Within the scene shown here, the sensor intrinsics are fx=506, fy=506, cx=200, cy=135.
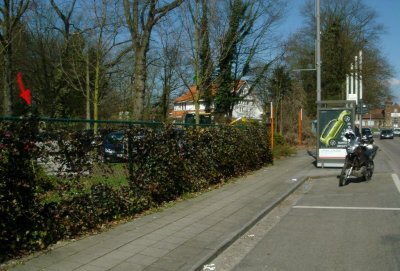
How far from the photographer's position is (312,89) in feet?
171

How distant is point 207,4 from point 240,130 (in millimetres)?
7150

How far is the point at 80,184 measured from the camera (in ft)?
23.4

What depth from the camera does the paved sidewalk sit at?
5.66 m

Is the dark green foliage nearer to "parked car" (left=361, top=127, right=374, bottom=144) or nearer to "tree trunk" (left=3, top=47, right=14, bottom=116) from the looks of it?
"parked car" (left=361, top=127, right=374, bottom=144)

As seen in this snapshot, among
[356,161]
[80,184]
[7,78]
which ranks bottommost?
[356,161]

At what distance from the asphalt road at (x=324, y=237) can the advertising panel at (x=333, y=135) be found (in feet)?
22.1

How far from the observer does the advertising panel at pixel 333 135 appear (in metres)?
19.0

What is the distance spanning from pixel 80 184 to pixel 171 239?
1.50 m

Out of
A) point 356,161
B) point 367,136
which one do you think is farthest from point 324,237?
point 367,136

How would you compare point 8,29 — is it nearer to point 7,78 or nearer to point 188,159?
point 7,78

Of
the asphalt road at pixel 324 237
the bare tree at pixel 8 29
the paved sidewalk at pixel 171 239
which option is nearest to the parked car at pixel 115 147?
the paved sidewalk at pixel 171 239

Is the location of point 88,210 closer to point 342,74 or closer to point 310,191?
point 310,191

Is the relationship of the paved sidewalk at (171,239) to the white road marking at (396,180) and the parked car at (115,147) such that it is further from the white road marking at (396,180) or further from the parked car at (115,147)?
the white road marking at (396,180)

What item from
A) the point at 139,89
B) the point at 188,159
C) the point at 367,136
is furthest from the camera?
the point at 367,136
